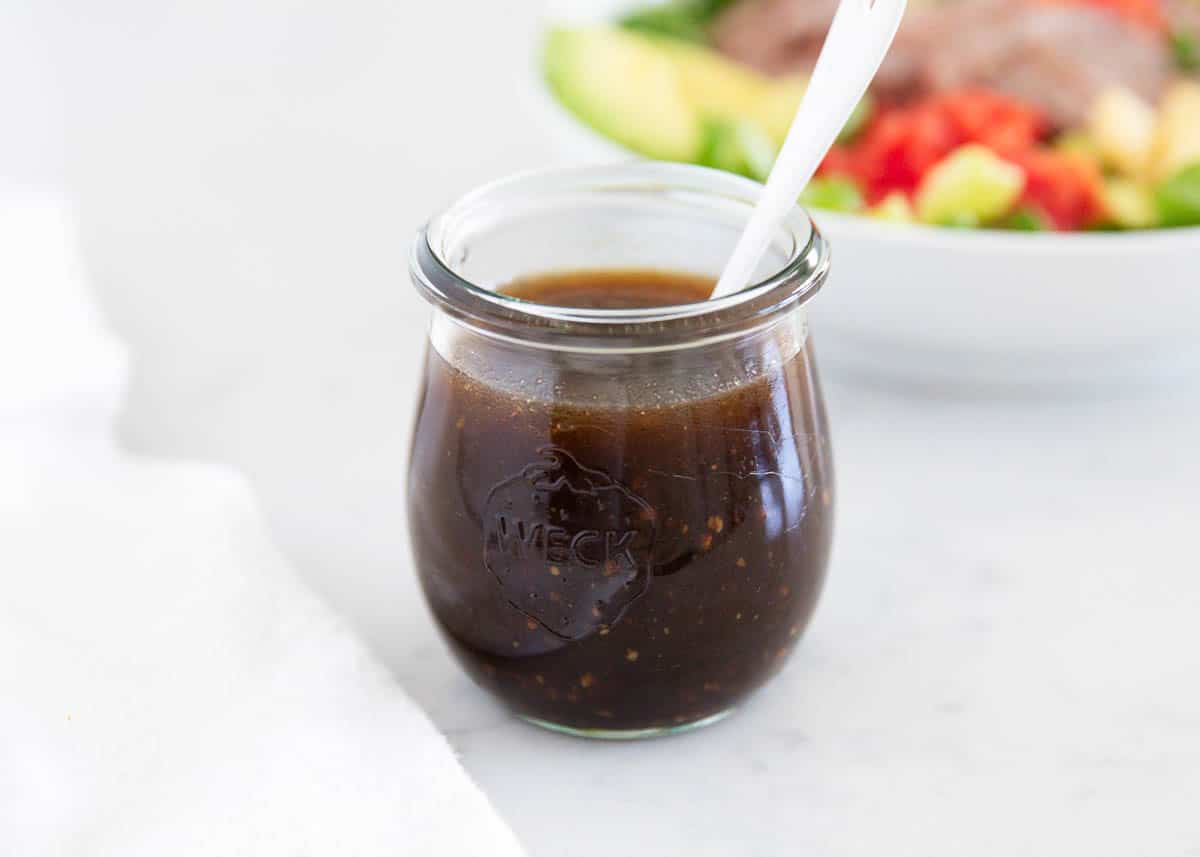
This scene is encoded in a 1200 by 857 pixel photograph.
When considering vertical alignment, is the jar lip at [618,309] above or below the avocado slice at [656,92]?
above

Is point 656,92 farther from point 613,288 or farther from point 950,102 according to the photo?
point 613,288

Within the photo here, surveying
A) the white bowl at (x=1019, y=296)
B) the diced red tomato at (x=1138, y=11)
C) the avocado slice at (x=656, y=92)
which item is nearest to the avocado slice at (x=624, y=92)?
the avocado slice at (x=656, y=92)

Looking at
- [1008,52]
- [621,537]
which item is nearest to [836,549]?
[621,537]

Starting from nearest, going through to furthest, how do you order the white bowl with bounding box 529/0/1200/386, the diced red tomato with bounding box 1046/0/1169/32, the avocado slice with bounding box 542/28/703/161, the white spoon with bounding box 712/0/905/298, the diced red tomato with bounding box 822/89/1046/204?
the white spoon with bounding box 712/0/905/298
the white bowl with bounding box 529/0/1200/386
the diced red tomato with bounding box 822/89/1046/204
the avocado slice with bounding box 542/28/703/161
the diced red tomato with bounding box 1046/0/1169/32

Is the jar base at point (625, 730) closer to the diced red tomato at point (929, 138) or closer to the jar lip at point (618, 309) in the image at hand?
the jar lip at point (618, 309)

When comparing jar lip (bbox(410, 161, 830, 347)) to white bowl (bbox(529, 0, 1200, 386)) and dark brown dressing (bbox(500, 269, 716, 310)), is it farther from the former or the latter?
white bowl (bbox(529, 0, 1200, 386))

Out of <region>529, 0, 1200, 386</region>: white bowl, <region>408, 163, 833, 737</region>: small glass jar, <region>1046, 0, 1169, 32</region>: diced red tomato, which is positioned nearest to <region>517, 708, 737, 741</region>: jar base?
<region>408, 163, 833, 737</region>: small glass jar

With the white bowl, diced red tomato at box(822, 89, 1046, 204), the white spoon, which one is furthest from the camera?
diced red tomato at box(822, 89, 1046, 204)
